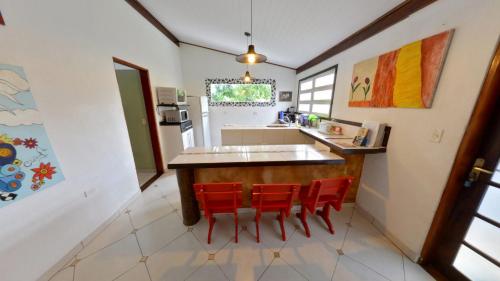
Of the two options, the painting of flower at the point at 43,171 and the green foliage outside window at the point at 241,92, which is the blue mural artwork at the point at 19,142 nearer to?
the painting of flower at the point at 43,171

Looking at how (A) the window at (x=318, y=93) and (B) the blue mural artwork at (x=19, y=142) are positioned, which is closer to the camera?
(B) the blue mural artwork at (x=19, y=142)

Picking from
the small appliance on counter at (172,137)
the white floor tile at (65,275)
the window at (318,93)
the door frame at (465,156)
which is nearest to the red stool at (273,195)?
the door frame at (465,156)

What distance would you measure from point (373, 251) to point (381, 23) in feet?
8.09

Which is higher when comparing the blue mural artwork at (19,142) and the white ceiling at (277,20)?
the white ceiling at (277,20)

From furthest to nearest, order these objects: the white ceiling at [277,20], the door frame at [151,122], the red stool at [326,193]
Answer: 1. the door frame at [151,122]
2. the white ceiling at [277,20]
3. the red stool at [326,193]

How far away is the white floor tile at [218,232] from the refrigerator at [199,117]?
8.78 feet

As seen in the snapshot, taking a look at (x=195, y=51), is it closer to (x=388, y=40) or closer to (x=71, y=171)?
(x=71, y=171)

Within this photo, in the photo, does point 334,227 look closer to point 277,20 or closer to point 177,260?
point 177,260

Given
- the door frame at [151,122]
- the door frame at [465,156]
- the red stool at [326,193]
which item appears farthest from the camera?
the door frame at [151,122]

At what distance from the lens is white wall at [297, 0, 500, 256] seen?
109cm

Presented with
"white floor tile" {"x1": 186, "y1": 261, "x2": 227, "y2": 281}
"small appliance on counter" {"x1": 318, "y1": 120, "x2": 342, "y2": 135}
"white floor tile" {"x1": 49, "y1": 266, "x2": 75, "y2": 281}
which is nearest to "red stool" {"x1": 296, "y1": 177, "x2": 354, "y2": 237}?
"white floor tile" {"x1": 186, "y1": 261, "x2": 227, "y2": 281}

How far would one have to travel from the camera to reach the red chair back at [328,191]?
1.48 metres

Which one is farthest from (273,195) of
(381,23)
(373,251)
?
(381,23)

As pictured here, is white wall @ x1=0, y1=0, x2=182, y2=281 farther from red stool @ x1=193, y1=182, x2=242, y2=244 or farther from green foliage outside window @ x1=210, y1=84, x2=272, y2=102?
green foliage outside window @ x1=210, y1=84, x2=272, y2=102
